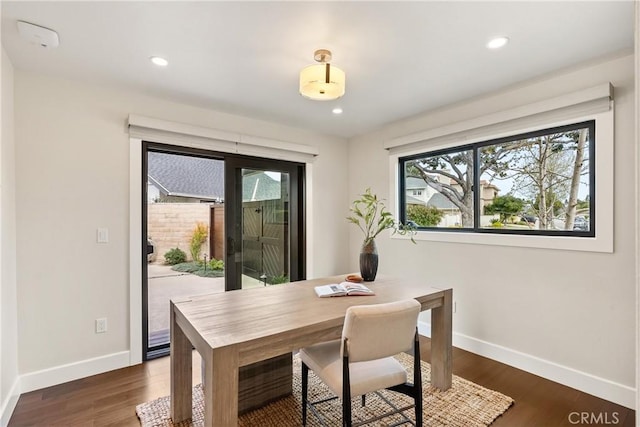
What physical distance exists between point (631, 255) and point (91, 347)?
404cm

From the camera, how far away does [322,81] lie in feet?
6.00

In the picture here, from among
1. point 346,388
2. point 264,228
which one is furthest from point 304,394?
point 264,228

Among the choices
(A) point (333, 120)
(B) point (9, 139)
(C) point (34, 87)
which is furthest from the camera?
(A) point (333, 120)

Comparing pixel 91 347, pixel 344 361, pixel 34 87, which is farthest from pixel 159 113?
pixel 344 361

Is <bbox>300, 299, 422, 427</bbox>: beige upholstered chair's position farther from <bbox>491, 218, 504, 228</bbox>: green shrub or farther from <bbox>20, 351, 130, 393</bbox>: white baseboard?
<bbox>20, 351, 130, 393</bbox>: white baseboard

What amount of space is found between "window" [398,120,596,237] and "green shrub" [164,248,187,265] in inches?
160

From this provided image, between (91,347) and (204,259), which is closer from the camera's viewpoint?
(91,347)

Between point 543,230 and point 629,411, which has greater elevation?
point 543,230

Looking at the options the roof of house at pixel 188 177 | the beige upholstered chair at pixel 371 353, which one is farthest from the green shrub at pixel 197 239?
the beige upholstered chair at pixel 371 353

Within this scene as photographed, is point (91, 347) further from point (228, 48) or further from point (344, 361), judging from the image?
point (228, 48)

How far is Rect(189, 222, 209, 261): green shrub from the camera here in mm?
5398

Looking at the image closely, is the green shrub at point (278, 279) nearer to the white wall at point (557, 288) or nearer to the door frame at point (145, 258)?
the door frame at point (145, 258)

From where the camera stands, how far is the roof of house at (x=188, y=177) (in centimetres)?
447

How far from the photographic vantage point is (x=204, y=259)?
218 inches
